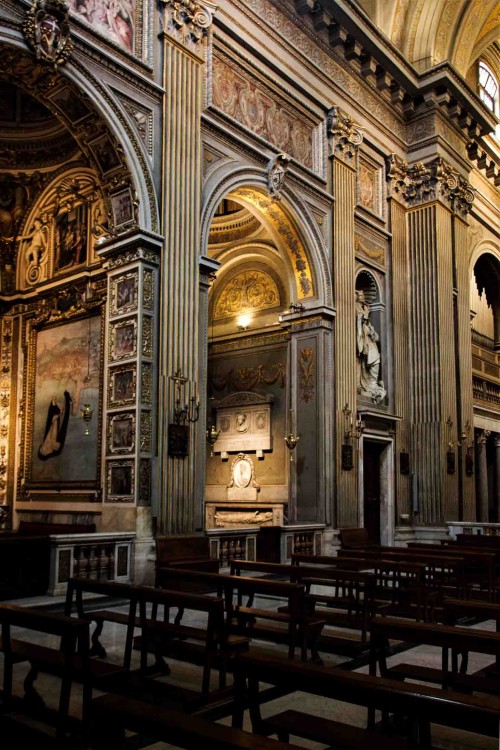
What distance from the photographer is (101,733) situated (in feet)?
9.01

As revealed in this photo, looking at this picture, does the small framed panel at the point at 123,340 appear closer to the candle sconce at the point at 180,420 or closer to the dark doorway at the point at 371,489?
the candle sconce at the point at 180,420

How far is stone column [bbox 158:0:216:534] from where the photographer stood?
10945 mm

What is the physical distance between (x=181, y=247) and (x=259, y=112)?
4.20m

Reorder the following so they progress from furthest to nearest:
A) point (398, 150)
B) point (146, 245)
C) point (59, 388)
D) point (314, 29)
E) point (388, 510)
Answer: point (398, 150) → point (388, 510) → point (314, 29) → point (59, 388) → point (146, 245)

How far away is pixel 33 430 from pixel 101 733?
36.8 ft

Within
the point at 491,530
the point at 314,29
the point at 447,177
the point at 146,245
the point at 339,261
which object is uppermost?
the point at 314,29

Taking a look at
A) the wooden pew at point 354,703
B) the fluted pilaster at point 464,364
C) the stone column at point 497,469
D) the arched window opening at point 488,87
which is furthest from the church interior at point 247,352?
the arched window opening at point 488,87

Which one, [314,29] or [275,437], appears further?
[275,437]

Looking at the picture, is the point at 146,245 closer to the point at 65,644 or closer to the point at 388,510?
the point at 65,644

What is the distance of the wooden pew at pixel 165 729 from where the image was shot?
2.37m

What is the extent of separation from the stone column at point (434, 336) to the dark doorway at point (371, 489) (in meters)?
1.31

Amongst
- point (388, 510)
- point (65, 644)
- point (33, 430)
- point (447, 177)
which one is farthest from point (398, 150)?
point (65, 644)

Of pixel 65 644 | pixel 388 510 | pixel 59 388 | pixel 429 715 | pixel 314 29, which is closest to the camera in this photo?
pixel 429 715

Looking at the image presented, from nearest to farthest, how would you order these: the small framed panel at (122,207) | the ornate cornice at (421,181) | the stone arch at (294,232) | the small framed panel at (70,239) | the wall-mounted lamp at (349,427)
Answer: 1. the small framed panel at (122,207)
2. the small framed panel at (70,239)
3. the stone arch at (294,232)
4. the wall-mounted lamp at (349,427)
5. the ornate cornice at (421,181)
